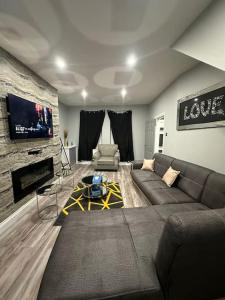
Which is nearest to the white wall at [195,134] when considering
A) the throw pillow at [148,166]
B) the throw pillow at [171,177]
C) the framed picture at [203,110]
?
the framed picture at [203,110]

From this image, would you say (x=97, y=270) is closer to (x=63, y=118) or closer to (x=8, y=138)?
(x=8, y=138)

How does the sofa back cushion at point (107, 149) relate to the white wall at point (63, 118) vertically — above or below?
below

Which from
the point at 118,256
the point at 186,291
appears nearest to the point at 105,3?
the point at 118,256

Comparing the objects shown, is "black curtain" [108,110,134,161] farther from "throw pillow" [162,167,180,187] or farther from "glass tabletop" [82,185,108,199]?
"throw pillow" [162,167,180,187]

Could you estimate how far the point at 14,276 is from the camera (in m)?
1.26

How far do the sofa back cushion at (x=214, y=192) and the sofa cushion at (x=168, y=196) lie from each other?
0.69ft

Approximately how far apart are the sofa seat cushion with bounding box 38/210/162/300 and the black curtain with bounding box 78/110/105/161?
4.79 metres

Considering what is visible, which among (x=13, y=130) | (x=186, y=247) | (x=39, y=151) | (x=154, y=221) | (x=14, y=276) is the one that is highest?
(x=13, y=130)

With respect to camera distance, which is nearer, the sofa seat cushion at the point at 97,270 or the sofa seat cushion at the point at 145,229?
the sofa seat cushion at the point at 97,270

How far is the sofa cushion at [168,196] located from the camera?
1841 mm

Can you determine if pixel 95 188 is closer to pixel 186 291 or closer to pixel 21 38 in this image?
pixel 186 291

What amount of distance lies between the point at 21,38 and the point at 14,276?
8.90 feet

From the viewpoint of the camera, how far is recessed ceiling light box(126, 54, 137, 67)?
2.11 metres

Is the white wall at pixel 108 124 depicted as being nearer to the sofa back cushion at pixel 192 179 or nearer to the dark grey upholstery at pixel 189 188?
the dark grey upholstery at pixel 189 188
